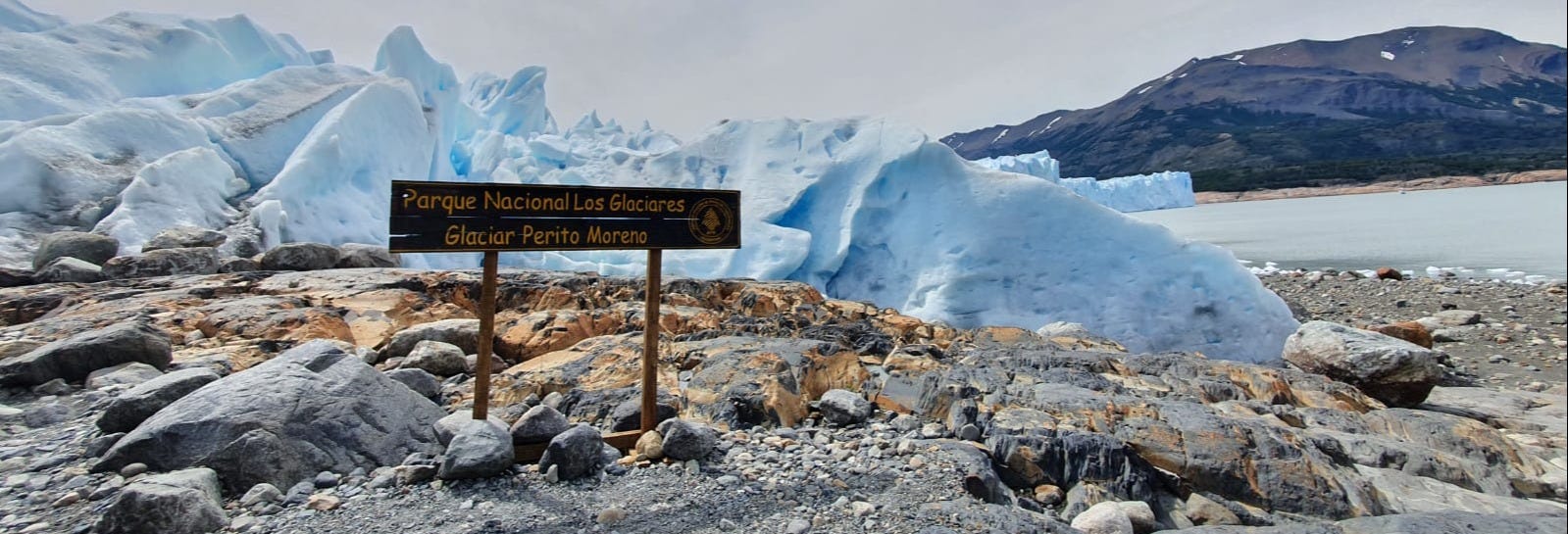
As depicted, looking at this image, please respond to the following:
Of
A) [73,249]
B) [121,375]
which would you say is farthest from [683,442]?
[73,249]

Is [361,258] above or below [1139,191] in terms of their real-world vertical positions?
below

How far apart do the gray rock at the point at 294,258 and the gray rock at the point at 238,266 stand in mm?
130

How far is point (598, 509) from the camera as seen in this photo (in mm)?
2488

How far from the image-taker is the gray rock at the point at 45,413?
3250mm

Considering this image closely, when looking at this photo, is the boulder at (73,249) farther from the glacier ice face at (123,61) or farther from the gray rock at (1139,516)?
the gray rock at (1139,516)

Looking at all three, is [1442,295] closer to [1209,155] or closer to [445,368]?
[445,368]

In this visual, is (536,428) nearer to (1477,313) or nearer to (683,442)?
(683,442)

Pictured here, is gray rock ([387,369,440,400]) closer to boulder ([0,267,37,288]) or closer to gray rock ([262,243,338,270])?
gray rock ([262,243,338,270])

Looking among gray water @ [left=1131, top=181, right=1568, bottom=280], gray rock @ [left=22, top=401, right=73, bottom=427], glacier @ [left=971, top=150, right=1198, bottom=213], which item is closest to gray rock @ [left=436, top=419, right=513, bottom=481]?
gray rock @ [left=22, top=401, right=73, bottom=427]

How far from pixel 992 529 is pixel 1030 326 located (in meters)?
8.64

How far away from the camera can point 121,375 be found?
385cm

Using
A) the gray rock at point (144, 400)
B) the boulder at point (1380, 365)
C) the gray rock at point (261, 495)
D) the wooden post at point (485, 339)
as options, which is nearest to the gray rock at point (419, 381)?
the gray rock at point (144, 400)

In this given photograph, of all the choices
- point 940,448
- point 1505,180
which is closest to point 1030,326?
point 940,448

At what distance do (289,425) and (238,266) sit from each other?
9.10 meters
